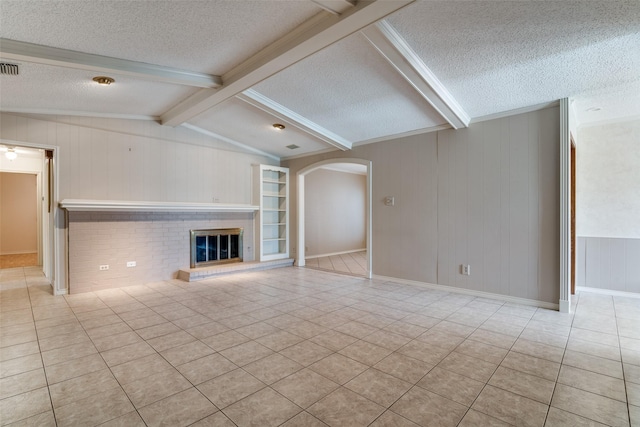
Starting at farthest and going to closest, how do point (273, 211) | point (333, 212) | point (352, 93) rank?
point (333, 212) → point (273, 211) → point (352, 93)

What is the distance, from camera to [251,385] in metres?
2.12

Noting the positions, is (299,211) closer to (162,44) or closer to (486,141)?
(486,141)

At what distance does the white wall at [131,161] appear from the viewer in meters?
4.40

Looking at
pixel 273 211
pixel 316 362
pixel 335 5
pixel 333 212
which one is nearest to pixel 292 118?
pixel 335 5

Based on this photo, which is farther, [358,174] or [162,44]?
[358,174]

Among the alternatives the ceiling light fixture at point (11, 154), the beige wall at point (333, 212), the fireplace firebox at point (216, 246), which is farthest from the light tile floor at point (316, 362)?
the beige wall at point (333, 212)

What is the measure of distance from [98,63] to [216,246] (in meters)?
3.83

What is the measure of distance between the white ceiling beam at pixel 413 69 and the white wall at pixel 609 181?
7.52 feet

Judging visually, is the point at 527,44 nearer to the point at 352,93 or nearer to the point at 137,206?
the point at 352,93

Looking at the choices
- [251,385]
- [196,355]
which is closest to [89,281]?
[196,355]

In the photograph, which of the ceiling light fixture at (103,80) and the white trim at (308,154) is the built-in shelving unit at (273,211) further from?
the ceiling light fixture at (103,80)

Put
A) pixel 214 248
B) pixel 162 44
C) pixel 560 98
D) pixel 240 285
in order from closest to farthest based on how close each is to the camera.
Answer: pixel 162 44, pixel 560 98, pixel 240 285, pixel 214 248

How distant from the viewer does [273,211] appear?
23.5ft

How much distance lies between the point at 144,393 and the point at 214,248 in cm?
423
